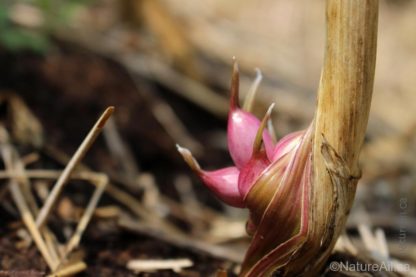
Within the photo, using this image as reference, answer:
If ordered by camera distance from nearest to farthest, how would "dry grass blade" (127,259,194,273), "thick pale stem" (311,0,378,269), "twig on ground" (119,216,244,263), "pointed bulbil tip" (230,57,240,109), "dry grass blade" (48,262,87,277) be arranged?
1. "thick pale stem" (311,0,378,269)
2. "pointed bulbil tip" (230,57,240,109)
3. "dry grass blade" (48,262,87,277)
4. "dry grass blade" (127,259,194,273)
5. "twig on ground" (119,216,244,263)

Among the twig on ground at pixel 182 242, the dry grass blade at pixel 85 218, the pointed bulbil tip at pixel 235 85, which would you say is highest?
the pointed bulbil tip at pixel 235 85

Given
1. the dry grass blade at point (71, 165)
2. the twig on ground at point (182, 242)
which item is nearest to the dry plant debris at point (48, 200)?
the dry grass blade at point (71, 165)

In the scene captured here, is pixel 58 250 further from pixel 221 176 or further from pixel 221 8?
pixel 221 8

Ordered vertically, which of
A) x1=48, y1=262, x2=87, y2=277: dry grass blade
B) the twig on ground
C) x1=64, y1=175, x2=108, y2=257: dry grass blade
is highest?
x1=64, y1=175, x2=108, y2=257: dry grass blade

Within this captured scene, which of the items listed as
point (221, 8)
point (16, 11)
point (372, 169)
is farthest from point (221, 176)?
point (221, 8)

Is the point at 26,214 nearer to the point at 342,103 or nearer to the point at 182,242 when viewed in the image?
the point at 182,242

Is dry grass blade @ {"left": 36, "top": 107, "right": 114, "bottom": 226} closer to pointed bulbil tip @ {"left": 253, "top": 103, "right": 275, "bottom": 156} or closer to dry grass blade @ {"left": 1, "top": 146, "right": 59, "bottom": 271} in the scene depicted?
dry grass blade @ {"left": 1, "top": 146, "right": 59, "bottom": 271}

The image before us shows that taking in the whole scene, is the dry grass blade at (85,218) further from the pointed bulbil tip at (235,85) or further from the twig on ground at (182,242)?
the pointed bulbil tip at (235,85)

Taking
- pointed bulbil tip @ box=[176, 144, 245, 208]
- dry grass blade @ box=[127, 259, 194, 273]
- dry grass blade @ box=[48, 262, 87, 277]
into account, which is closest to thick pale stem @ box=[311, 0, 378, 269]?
pointed bulbil tip @ box=[176, 144, 245, 208]
